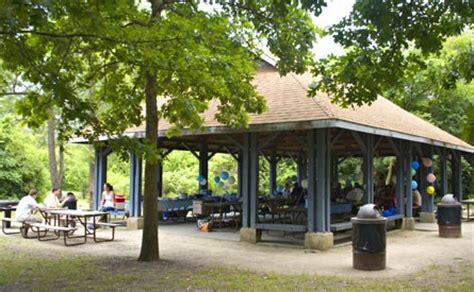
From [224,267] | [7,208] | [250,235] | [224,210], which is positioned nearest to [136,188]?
[224,210]

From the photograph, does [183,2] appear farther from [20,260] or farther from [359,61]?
[20,260]

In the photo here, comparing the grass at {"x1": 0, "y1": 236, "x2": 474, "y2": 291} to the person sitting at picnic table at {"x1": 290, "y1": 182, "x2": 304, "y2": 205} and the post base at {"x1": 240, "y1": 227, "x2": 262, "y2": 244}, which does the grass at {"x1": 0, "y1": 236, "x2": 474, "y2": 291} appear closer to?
the post base at {"x1": 240, "y1": 227, "x2": 262, "y2": 244}

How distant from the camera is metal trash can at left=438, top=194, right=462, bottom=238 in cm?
1309

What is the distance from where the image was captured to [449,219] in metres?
13.3

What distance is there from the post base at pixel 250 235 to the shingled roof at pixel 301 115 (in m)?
2.48

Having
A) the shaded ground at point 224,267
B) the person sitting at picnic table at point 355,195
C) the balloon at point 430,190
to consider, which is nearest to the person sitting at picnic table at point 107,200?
the shaded ground at point 224,267

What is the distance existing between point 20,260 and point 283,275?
5.03m

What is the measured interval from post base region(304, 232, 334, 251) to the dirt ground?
8.4 inches

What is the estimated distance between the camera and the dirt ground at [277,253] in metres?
8.94

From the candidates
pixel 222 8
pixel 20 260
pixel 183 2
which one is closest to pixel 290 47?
pixel 222 8

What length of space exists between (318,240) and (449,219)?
4567 mm

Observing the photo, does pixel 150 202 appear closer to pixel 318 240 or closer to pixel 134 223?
pixel 318 240

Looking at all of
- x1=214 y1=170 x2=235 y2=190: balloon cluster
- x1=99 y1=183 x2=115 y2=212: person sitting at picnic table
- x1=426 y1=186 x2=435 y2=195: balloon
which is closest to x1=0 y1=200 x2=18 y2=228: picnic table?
x1=99 y1=183 x2=115 y2=212: person sitting at picnic table

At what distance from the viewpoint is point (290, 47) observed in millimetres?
9164
